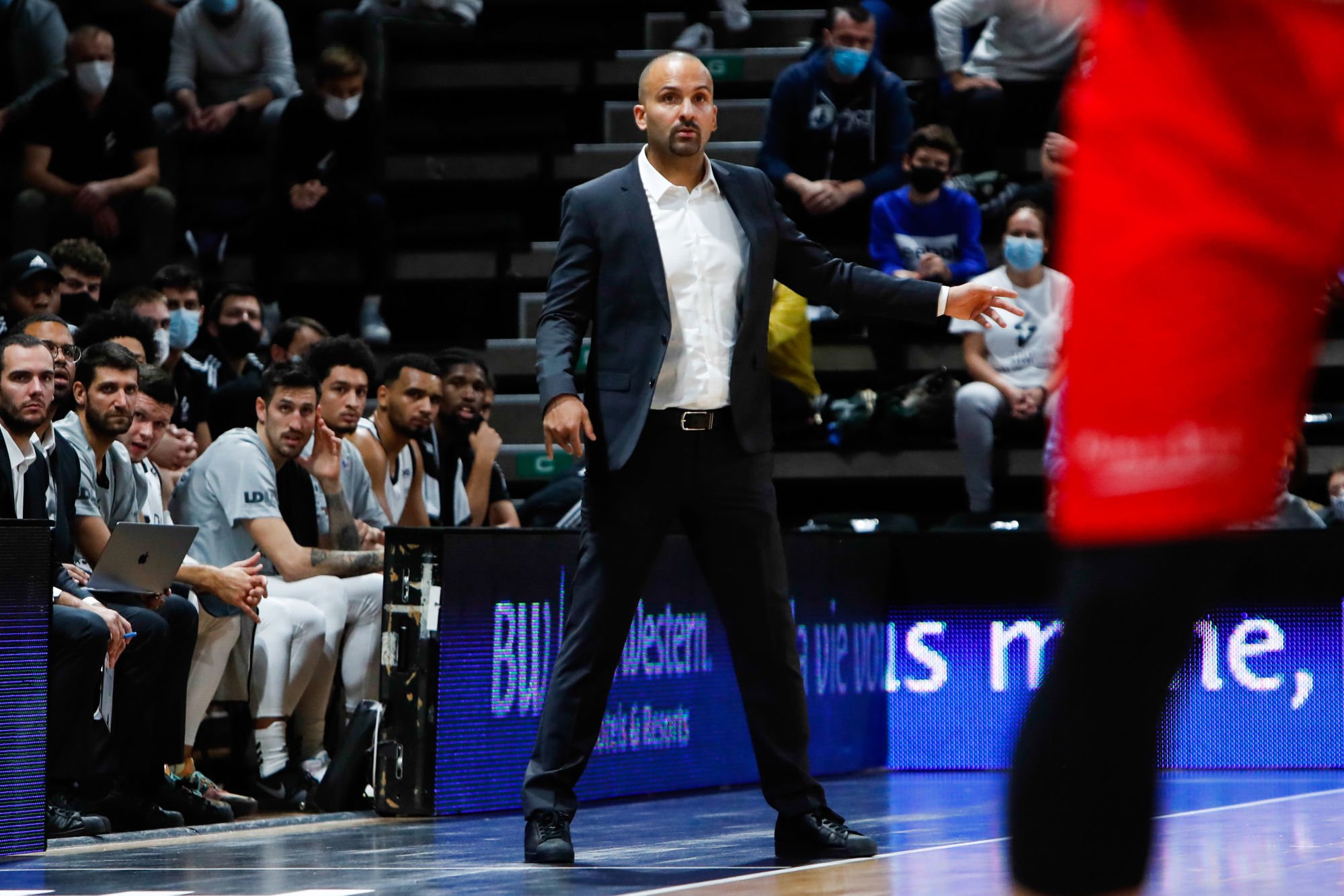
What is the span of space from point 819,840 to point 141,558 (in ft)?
8.11

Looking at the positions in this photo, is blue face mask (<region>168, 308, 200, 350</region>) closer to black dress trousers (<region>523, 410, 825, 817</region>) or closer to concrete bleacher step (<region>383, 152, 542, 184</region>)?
concrete bleacher step (<region>383, 152, 542, 184</region>)

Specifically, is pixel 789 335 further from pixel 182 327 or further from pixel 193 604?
pixel 193 604

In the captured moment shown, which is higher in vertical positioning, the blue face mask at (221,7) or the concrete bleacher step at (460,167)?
the blue face mask at (221,7)

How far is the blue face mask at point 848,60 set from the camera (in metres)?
10.4

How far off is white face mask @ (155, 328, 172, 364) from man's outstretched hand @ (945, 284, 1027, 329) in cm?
445

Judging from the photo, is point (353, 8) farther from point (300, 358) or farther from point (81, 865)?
point (81, 865)

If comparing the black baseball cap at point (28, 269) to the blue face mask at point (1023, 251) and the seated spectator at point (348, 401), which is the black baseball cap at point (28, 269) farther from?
the blue face mask at point (1023, 251)

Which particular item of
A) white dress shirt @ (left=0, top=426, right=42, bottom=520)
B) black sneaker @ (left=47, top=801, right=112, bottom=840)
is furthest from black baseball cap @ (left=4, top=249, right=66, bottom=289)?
black sneaker @ (left=47, top=801, right=112, bottom=840)

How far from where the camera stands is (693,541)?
482cm

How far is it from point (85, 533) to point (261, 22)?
6.15m

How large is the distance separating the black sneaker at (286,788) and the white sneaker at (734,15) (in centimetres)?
726

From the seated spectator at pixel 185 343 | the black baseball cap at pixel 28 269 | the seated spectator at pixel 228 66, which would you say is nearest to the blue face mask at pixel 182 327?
the seated spectator at pixel 185 343

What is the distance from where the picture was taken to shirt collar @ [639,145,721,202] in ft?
16.0

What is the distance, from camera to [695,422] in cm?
472
